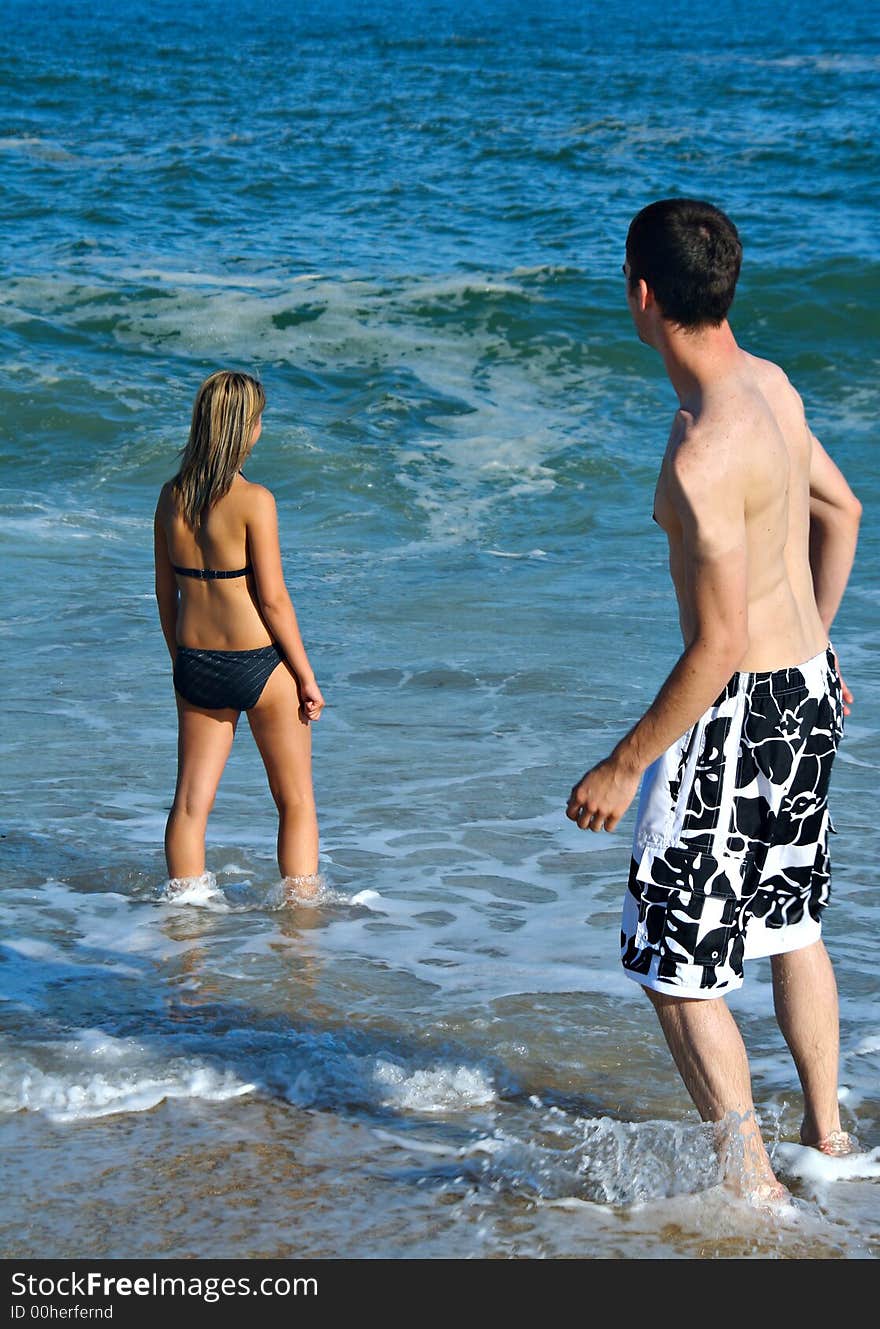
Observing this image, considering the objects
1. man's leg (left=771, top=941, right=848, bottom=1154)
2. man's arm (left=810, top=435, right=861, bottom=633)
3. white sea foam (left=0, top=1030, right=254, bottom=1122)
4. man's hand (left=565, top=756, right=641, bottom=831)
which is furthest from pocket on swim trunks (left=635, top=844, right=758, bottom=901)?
white sea foam (left=0, top=1030, right=254, bottom=1122)

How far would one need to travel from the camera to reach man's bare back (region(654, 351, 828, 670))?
2.82m

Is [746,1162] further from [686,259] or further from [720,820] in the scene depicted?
[686,259]

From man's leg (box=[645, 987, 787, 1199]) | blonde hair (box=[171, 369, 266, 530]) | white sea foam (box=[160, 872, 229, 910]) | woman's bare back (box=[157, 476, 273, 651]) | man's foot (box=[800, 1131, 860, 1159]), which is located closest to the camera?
man's leg (box=[645, 987, 787, 1199])

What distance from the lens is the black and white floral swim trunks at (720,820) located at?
299 centimetres

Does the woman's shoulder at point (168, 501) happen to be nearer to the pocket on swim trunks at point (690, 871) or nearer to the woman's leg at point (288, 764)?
the woman's leg at point (288, 764)

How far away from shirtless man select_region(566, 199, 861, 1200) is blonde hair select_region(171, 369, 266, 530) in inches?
75.0

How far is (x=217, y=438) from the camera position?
4672mm

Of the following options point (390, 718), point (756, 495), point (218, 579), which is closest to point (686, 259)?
point (756, 495)

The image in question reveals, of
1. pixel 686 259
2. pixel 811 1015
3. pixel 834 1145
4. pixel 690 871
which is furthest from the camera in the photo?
pixel 834 1145

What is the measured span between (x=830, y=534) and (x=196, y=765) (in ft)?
8.03

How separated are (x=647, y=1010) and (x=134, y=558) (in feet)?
21.2

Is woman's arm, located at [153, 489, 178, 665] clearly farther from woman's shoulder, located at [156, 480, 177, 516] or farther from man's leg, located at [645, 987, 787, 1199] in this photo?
man's leg, located at [645, 987, 787, 1199]

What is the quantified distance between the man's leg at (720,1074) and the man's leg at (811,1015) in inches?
9.6

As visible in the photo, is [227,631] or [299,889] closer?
[227,631]
